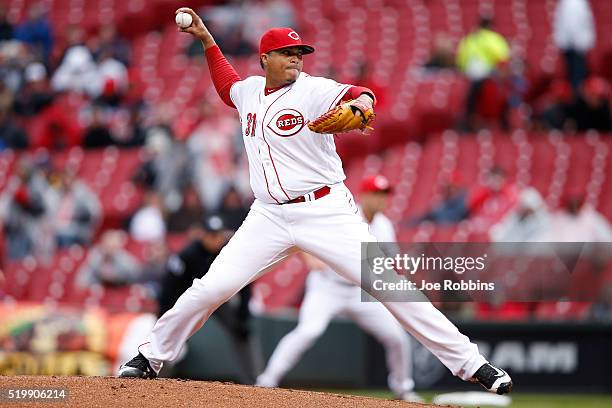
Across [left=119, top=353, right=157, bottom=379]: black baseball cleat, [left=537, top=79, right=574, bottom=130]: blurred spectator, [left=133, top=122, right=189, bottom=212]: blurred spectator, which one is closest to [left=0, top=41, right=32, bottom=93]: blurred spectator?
[left=133, top=122, right=189, bottom=212]: blurred spectator

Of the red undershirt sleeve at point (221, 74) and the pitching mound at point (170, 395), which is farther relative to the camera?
the red undershirt sleeve at point (221, 74)

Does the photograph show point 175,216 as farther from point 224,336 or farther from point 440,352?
point 440,352

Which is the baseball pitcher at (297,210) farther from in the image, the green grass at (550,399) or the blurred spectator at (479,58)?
the blurred spectator at (479,58)

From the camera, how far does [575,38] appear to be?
15.0 metres

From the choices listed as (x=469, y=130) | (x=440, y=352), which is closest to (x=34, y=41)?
(x=469, y=130)

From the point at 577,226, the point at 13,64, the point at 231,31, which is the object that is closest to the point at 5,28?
the point at 13,64

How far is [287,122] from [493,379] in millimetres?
1785

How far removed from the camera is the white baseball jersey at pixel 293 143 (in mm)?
6562

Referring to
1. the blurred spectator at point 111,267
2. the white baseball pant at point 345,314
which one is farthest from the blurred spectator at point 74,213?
the white baseball pant at point 345,314

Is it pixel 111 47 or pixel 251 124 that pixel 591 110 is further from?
pixel 251 124

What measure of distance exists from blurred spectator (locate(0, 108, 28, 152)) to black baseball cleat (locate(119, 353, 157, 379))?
1005cm

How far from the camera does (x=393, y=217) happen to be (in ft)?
44.3

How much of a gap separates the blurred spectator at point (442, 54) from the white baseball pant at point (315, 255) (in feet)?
29.7

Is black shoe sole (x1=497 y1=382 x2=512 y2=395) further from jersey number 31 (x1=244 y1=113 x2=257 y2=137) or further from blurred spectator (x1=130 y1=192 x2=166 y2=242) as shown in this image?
blurred spectator (x1=130 y1=192 x2=166 y2=242)
